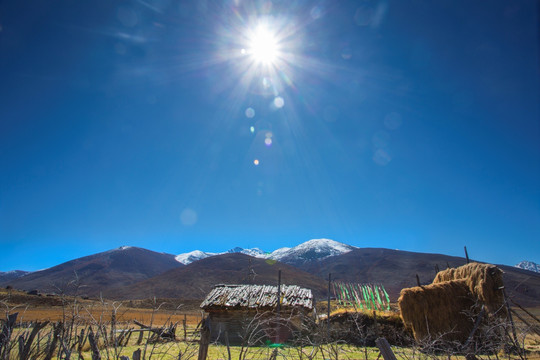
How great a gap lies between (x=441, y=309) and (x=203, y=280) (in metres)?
78.5

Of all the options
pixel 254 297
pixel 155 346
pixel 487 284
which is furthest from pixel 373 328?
pixel 155 346

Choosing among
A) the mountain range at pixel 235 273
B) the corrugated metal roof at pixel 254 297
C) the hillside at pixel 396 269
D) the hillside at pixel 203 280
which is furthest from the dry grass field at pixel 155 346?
the hillside at pixel 396 269

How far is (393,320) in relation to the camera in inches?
645

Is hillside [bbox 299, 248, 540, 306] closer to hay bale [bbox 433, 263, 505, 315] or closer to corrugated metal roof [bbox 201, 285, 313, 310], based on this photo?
corrugated metal roof [bbox 201, 285, 313, 310]

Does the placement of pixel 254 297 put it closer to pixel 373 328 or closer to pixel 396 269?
pixel 373 328

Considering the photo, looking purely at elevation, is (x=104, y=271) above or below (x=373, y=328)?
A: above

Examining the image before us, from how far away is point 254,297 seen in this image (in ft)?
61.3

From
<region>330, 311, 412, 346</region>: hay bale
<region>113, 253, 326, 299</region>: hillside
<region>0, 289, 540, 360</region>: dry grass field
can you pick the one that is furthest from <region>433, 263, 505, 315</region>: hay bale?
<region>113, 253, 326, 299</region>: hillside

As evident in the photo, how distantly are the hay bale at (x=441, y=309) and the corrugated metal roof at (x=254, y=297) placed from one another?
6534mm

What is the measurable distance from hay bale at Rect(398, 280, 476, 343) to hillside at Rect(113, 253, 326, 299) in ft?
185

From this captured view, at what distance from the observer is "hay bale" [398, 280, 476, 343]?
1255 centimetres

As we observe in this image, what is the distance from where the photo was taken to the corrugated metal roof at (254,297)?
17734 mm

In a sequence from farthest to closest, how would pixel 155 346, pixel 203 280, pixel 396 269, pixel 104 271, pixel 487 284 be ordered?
pixel 104 271 → pixel 396 269 → pixel 203 280 → pixel 487 284 → pixel 155 346

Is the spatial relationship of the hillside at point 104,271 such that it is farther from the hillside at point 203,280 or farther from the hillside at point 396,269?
the hillside at point 396,269
